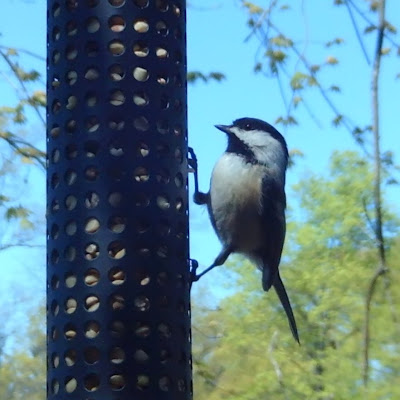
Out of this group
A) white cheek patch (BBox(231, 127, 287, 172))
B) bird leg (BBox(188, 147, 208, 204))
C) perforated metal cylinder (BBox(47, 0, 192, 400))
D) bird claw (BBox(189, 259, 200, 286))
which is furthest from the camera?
white cheek patch (BBox(231, 127, 287, 172))

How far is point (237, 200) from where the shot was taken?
2.54 meters

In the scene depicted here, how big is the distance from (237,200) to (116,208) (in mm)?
1111

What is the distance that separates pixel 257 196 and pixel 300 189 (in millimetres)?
4976

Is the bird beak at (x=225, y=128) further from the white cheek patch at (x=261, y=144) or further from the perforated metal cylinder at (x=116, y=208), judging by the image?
the perforated metal cylinder at (x=116, y=208)

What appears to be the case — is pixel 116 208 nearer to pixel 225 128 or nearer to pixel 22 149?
pixel 225 128

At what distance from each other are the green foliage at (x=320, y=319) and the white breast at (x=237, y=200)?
3059 mm

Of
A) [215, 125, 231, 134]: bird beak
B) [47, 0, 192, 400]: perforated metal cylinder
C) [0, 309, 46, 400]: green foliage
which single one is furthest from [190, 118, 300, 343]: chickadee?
[0, 309, 46, 400]: green foliage

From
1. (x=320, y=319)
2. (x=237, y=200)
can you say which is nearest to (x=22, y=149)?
(x=237, y=200)

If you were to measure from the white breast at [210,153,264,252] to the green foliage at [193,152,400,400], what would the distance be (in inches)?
120

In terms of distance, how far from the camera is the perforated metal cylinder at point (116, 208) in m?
1.42

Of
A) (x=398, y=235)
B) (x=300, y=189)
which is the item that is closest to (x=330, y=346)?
(x=398, y=235)

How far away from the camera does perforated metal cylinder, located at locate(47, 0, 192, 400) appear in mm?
1418

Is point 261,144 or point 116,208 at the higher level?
point 261,144

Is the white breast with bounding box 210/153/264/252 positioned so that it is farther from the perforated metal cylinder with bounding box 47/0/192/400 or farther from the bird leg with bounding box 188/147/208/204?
the perforated metal cylinder with bounding box 47/0/192/400
